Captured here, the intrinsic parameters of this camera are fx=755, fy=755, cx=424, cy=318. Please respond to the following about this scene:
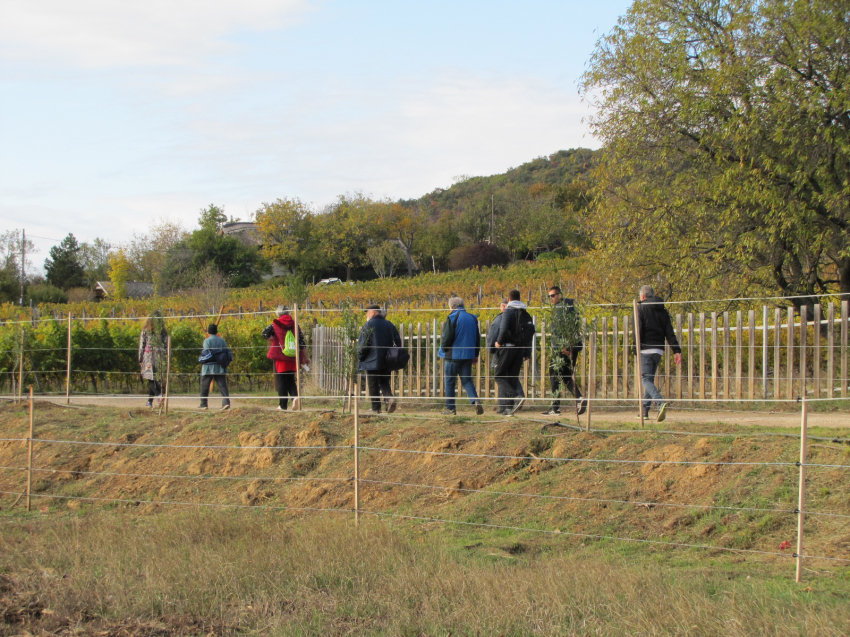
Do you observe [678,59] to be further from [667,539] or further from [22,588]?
[22,588]

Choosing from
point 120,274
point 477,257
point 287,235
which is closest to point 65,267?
point 120,274

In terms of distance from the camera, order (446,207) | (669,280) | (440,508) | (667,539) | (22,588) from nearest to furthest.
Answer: (22,588) < (667,539) < (440,508) < (669,280) < (446,207)

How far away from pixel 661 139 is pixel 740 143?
5.55 feet

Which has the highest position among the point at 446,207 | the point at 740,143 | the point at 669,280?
the point at 446,207

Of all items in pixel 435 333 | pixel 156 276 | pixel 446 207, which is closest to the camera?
pixel 435 333

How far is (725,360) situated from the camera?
11.1m

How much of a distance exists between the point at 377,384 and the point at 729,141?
824cm

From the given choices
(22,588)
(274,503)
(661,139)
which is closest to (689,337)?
(661,139)

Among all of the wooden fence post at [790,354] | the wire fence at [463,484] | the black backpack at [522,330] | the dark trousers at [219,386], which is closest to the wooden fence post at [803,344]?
the wooden fence post at [790,354]

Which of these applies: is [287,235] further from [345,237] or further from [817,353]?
[817,353]

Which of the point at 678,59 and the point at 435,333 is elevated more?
the point at 678,59

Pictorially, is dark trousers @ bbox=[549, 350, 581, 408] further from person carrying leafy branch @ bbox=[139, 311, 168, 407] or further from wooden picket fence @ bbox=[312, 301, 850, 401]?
person carrying leafy branch @ bbox=[139, 311, 168, 407]

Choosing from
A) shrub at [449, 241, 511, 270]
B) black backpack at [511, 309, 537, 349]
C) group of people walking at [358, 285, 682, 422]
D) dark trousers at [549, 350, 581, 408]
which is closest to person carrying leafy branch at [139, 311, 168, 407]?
group of people walking at [358, 285, 682, 422]

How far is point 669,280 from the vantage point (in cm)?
1540
